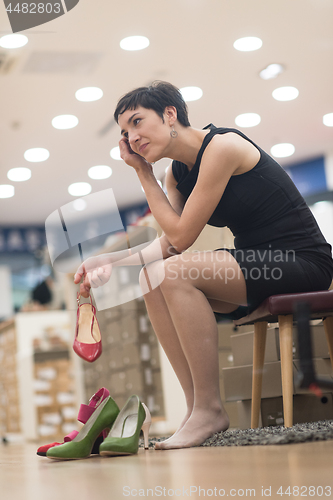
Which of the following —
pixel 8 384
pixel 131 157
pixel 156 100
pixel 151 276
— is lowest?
pixel 8 384

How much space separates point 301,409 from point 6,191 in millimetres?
3559

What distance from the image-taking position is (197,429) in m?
1.00

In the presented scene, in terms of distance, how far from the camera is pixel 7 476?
2.50 ft

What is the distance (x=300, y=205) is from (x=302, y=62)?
6.98ft

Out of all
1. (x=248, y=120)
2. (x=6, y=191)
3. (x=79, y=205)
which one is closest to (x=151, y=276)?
(x=79, y=205)

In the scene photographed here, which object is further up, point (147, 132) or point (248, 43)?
point (248, 43)

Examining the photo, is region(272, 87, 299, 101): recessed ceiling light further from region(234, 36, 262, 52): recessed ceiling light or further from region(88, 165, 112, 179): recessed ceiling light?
region(88, 165, 112, 179): recessed ceiling light

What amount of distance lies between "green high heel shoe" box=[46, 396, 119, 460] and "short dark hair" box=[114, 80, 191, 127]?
1.99 feet

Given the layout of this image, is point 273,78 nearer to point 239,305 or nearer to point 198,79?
point 198,79

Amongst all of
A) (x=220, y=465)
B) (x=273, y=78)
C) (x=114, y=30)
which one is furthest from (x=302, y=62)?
(x=220, y=465)

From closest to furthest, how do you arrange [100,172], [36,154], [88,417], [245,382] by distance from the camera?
[88,417]
[245,382]
[36,154]
[100,172]

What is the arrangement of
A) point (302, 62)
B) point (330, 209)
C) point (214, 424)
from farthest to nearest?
point (330, 209) < point (302, 62) < point (214, 424)

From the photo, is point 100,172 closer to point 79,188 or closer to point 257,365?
point 79,188

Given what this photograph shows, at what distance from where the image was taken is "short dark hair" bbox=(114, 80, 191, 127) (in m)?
1.14
